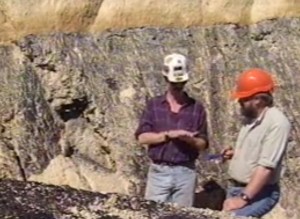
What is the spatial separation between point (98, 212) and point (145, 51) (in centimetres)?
796

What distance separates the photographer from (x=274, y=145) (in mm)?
6078

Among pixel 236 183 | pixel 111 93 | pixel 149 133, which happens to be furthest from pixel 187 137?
pixel 111 93

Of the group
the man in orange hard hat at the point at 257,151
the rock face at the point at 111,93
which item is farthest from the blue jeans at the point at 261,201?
the rock face at the point at 111,93

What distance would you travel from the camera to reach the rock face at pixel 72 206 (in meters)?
3.07

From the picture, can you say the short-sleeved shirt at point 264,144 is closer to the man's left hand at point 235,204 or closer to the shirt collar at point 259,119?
the shirt collar at point 259,119

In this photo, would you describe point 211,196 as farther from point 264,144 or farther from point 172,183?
point 264,144

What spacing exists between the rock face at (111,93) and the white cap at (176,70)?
2.56 metres

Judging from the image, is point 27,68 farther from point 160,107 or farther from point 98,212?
point 98,212

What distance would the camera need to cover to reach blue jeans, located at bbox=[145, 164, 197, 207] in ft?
23.5

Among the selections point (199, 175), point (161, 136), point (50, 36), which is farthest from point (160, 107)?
point (50, 36)

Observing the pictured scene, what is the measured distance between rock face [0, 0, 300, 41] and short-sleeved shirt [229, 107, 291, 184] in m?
5.16

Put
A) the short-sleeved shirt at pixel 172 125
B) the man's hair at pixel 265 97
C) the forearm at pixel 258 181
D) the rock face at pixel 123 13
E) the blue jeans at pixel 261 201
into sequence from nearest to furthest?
the forearm at pixel 258 181 → the blue jeans at pixel 261 201 → the man's hair at pixel 265 97 → the short-sleeved shirt at pixel 172 125 → the rock face at pixel 123 13

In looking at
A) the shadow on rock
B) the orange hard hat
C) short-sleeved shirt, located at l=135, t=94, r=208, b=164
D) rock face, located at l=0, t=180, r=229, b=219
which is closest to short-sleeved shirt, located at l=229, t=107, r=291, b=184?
the orange hard hat

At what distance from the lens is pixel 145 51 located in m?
11.0
